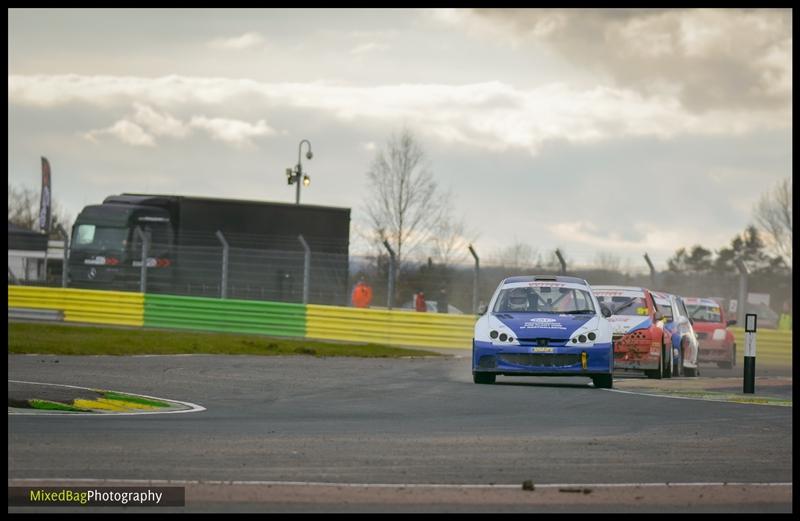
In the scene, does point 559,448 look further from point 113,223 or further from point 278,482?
point 113,223

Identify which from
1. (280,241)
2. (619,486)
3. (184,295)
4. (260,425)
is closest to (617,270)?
(280,241)

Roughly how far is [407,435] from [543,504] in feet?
11.2

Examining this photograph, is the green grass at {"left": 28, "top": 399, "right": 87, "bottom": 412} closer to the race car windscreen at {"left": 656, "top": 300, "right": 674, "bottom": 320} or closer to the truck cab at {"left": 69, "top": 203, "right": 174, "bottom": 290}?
the race car windscreen at {"left": 656, "top": 300, "right": 674, "bottom": 320}

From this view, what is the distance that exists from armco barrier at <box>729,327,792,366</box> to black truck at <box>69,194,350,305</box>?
29.0 ft

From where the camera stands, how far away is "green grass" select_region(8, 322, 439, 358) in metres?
21.5

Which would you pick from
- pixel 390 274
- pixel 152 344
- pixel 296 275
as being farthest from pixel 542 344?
pixel 296 275

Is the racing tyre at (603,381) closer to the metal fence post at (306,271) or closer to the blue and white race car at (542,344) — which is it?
the blue and white race car at (542,344)

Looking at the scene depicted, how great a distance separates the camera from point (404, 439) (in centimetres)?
1045

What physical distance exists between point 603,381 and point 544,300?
1.34 metres

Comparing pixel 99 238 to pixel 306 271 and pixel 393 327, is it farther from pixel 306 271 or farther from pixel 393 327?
pixel 393 327

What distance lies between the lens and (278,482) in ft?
26.1

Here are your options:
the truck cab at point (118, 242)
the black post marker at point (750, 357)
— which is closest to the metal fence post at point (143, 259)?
the truck cab at point (118, 242)

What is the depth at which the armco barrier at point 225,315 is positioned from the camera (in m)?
30.3

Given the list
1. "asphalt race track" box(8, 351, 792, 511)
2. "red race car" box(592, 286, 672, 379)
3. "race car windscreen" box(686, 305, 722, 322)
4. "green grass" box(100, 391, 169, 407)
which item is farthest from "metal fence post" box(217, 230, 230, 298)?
"green grass" box(100, 391, 169, 407)
